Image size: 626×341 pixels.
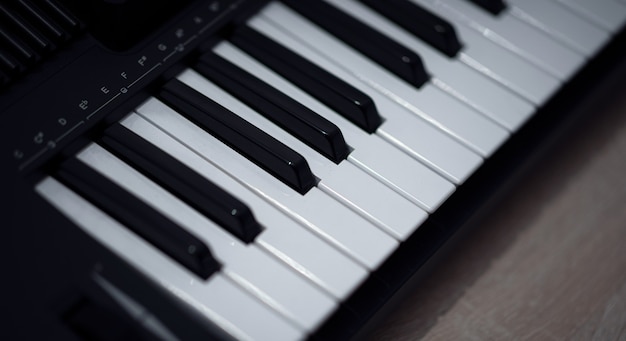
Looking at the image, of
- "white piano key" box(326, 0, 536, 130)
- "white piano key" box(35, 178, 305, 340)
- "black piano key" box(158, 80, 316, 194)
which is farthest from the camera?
"white piano key" box(326, 0, 536, 130)

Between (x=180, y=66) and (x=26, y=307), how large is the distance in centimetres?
35

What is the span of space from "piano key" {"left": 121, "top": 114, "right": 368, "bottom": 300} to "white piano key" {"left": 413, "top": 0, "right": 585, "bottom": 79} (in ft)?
1.38

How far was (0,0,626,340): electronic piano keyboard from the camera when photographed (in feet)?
2.69

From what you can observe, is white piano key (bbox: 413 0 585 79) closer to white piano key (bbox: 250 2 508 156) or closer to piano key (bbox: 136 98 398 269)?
white piano key (bbox: 250 2 508 156)

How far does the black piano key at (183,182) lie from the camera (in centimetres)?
86

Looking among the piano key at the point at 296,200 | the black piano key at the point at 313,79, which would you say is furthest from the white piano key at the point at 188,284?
the black piano key at the point at 313,79

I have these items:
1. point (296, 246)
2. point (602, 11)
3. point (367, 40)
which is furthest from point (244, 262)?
point (602, 11)

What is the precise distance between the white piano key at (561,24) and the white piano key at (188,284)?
588mm

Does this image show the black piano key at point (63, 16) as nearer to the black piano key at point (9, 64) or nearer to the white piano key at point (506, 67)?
the black piano key at point (9, 64)

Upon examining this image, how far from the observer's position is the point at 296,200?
2.97ft

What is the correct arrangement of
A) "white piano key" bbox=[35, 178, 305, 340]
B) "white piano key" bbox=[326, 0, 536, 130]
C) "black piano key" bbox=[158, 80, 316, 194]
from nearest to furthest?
"white piano key" bbox=[35, 178, 305, 340], "black piano key" bbox=[158, 80, 316, 194], "white piano key" bbox=[326, 0, 536, 130]

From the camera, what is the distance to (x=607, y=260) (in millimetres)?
1044

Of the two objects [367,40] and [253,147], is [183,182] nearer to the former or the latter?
[253,147]

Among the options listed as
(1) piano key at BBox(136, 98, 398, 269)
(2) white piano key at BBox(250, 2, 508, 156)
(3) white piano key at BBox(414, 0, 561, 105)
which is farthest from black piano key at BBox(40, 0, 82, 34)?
(3) white piano key at BBox(414, 0, 561, 105)
